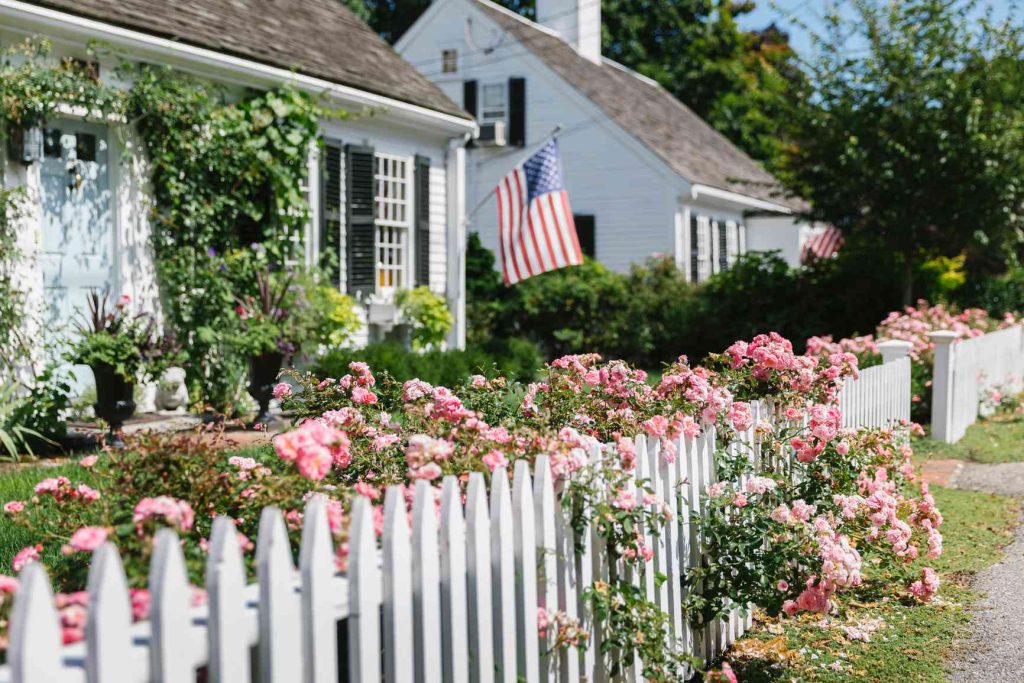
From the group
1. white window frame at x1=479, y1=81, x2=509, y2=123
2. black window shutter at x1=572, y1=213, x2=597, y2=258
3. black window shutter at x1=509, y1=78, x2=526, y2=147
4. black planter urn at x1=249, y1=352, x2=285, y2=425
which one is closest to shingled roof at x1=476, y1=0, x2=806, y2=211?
black window shutter at x1=509, y1=78, x2=526, y2=147

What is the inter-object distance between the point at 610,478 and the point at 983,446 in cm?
801

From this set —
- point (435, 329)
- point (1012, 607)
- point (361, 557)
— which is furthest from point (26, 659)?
point (435, 329)

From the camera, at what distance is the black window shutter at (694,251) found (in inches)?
930

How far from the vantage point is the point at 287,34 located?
13008 millimetres

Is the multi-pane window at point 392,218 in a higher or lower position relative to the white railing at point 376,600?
higher

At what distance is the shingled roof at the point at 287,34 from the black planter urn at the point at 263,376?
3025 mm

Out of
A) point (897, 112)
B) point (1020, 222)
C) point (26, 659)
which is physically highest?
point (897, 112)

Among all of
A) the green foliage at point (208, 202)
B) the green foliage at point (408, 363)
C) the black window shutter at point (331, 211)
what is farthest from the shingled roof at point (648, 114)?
the green foliage at point (208, 202)

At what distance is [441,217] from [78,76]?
657 centimetres

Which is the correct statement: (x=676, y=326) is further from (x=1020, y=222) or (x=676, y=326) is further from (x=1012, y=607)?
(x=1012, y=607)

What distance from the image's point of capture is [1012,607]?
5348 millimetres

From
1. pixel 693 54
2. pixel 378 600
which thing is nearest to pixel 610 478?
pixel 378 600

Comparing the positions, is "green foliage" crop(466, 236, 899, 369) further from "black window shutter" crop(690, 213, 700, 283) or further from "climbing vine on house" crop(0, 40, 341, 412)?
"climbing vine on house" crop(0, 40, 341, 412)

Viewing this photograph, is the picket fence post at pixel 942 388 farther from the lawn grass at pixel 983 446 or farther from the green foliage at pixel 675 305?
the green foliage at pixel 675 305
